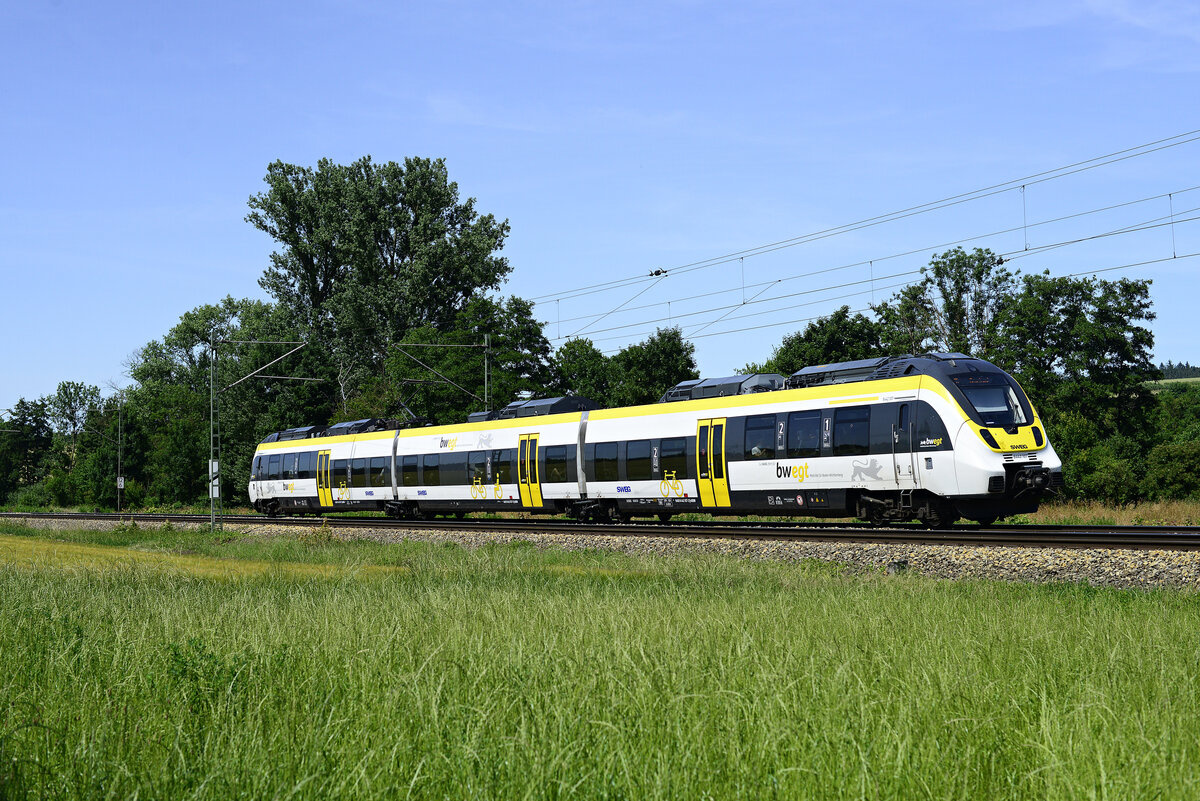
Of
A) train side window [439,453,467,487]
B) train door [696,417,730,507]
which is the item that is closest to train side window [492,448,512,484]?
train side window [439,453,467,487]

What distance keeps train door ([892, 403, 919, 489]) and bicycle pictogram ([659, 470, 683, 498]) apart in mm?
6662

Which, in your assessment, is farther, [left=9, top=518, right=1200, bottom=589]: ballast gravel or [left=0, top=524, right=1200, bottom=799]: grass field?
[left=9, top=518, right=1200, bottom=589]: ballast gravel

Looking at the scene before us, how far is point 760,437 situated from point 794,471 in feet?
4.07

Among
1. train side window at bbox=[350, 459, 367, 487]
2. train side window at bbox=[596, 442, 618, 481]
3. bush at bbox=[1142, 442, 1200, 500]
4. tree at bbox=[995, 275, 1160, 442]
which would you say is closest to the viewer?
train side window at bbox=[596, 442, 618, 481]

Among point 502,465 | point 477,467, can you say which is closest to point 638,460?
point 502,465

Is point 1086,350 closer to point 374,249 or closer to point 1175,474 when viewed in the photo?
point 1175,474

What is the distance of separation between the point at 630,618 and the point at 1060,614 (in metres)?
4.51

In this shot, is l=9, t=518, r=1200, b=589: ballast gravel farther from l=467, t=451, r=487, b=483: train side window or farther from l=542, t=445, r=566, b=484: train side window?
l=467, t=451, r=487, b=483: train side window

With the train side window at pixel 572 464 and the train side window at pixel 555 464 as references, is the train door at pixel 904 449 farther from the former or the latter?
the train side window at pixel 555 464

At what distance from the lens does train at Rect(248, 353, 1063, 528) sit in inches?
796

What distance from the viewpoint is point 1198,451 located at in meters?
47.5

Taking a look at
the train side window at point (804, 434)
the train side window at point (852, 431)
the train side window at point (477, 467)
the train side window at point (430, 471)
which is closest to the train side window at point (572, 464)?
the train side window at point (477, 467)

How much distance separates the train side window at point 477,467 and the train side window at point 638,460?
6441 millimetres

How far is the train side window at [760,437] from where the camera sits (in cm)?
2366
